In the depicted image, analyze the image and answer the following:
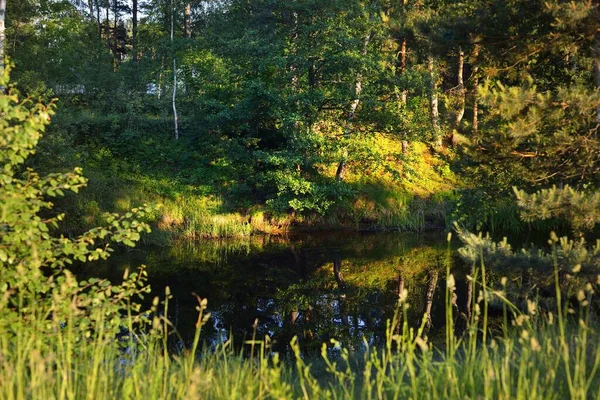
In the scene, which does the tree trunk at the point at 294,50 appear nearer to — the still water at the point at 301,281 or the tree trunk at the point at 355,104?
the tree trunk at the point at 355,104

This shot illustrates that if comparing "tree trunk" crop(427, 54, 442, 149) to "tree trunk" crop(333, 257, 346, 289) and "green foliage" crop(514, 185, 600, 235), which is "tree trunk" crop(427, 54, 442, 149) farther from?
"green foliage" crop(514, 185, 600, 235)

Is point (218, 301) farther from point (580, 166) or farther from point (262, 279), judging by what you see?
point (580, 166)

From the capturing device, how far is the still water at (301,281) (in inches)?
415

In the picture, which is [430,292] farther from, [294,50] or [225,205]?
[294,50]

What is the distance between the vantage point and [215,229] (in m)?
19.4

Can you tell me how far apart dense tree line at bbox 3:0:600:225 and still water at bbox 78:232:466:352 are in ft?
8.33

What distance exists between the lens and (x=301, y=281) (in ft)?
46.6

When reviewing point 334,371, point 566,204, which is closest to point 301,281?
point 566,204

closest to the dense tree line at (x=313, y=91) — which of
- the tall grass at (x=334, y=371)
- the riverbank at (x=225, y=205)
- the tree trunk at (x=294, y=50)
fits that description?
the tree trunk at (x=294, y=50)

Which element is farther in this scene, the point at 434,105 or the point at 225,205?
the point at 434,105

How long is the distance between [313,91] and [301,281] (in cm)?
757

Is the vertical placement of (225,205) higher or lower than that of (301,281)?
higher

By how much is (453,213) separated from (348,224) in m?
10.8

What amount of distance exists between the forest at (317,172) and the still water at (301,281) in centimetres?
8
